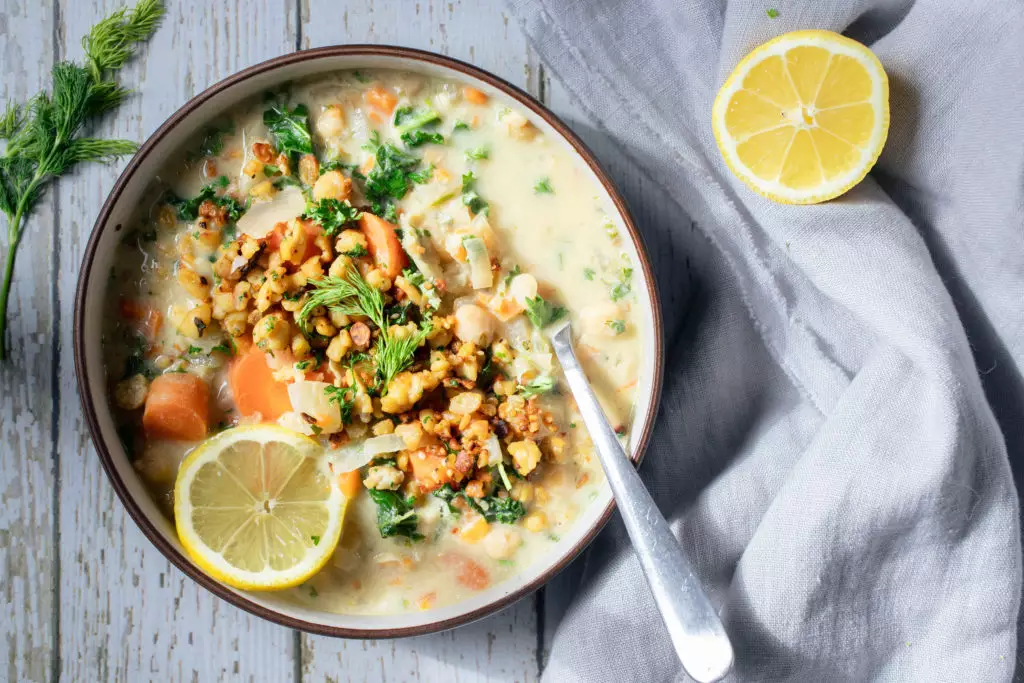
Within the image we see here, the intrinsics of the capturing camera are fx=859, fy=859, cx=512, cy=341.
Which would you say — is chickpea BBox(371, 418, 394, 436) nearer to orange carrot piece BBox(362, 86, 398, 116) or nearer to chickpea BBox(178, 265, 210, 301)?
chickpea BBox(178, 265, 210, 301)

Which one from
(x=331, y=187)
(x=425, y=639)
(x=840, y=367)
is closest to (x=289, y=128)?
(x=331, y=187)

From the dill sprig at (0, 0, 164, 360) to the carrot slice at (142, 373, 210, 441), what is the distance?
23.1 inches

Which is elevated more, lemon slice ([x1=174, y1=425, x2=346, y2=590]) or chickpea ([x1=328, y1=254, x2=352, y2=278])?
chickpea ([x1=328, y1=254, x2=352, y2=278])

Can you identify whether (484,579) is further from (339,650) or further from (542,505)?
(339,650)

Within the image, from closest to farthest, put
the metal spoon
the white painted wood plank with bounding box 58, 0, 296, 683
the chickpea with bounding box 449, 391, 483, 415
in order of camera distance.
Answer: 1. the metal spoon
2. the chickpea with bounding box 449, 391, 483, 415
3. the white painted wood plank with bounding box 58, 0, 296, 683

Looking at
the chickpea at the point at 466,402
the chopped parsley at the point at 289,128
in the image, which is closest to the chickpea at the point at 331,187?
the chopped parsley at the point at 289,128

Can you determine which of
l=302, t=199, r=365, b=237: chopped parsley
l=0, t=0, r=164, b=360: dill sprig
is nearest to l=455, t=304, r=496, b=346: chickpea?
l=302, t=199, r=365, b=237: chopped parsley

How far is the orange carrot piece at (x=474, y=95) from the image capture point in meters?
2.32

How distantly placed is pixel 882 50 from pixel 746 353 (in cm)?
86

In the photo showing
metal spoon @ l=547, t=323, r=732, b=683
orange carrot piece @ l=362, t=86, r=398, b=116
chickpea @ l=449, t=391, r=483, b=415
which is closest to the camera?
metal spoon @ l=547, t=323, r=732, b=683

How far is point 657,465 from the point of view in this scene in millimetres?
2400

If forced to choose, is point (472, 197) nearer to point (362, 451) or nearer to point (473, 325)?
point (473, 325)

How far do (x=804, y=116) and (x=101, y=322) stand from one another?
1881 mm

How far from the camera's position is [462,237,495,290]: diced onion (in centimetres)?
218
